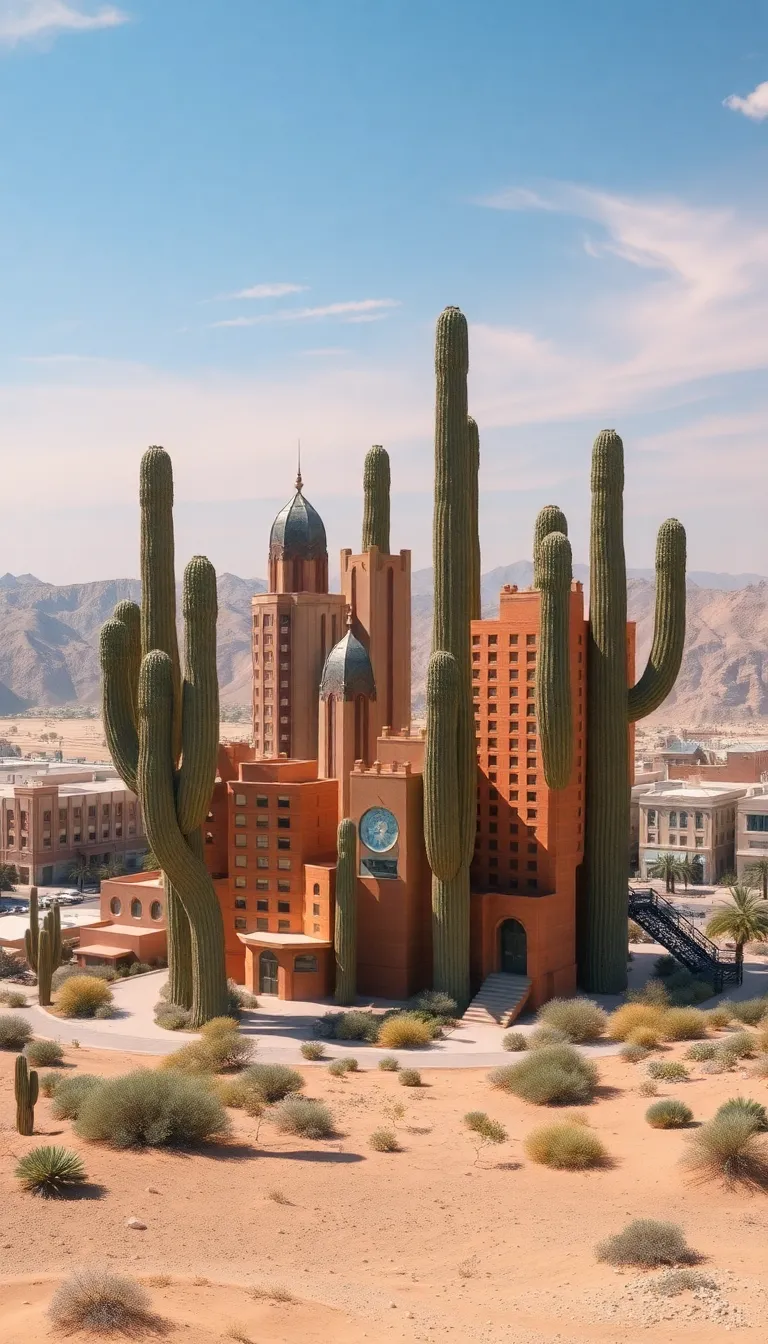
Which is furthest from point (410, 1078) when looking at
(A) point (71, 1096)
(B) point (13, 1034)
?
(B) point (13, 1034)

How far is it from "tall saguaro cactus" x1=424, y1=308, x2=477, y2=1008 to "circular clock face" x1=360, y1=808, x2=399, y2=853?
1777mm

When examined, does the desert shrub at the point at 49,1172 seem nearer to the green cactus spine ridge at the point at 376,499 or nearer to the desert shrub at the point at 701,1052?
the desert shrub at the point at 701,1052

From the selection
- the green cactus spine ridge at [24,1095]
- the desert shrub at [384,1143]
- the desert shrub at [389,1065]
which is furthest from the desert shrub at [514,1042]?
the green cactus spine ridge at [24,1095]

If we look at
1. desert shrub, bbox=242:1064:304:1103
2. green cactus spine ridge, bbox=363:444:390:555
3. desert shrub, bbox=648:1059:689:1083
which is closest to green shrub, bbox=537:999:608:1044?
desert shrub, bbox=648:1059:689:1083

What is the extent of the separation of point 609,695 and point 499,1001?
10.1 metres

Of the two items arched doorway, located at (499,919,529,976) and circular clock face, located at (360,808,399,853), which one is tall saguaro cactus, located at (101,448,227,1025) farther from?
arched doorway, located at (499,919,529,976)

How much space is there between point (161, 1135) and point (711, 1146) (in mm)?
10223

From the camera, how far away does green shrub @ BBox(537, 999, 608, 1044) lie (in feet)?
121

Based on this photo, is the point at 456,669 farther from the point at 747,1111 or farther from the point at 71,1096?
the point at 71,1096

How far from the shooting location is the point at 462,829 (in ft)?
132

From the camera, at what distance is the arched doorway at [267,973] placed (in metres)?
42.5

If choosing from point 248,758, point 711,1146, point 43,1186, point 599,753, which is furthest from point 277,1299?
point 248,758

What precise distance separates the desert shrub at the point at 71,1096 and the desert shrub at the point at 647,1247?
37.2ft

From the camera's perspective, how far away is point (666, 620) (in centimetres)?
4334
